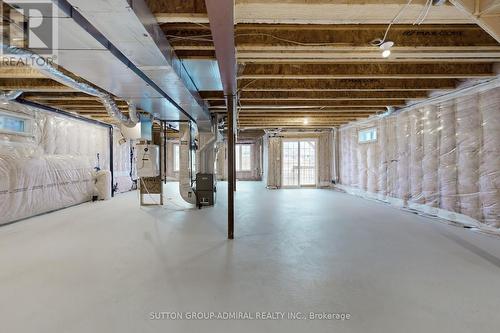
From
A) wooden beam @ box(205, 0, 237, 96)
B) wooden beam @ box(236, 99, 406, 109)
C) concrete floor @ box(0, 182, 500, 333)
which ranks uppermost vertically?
wooden beam @ box(236, 99, 406, 109)

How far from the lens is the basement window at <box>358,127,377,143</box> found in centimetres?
602

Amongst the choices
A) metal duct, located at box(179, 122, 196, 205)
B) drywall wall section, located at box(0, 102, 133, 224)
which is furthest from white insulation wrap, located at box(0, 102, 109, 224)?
metal duct, located at box(179, 122, 196, 205)

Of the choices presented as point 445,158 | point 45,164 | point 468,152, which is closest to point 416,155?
point 445,158

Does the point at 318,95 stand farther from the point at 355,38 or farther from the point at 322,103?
the point at 355,38

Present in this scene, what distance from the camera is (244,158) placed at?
12211 mm

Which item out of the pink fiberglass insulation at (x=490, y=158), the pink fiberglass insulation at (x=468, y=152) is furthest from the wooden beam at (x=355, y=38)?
the pink fiberglass insulation at (x=468, y=152)

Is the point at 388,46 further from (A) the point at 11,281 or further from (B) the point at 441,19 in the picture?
(A) the point at 11,281

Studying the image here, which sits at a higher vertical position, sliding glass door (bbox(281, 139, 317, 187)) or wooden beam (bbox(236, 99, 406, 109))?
wooden beam (bbox(236, 99, 406, 109))

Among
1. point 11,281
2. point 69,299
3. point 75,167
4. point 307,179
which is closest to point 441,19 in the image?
point 69,299

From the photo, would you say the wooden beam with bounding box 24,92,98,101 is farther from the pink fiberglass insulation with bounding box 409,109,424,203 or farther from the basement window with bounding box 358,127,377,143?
the basement window with bounding box 358,127,377,143

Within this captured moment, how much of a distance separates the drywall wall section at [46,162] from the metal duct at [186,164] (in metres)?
2.39

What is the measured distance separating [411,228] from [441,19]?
2.68 m

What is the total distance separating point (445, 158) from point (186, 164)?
4.66 meters

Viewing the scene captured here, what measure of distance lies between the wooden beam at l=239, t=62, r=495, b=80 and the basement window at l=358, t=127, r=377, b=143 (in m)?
2.89
